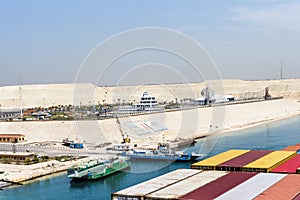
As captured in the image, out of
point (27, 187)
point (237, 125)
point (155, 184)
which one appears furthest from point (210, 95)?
point (155, 184)

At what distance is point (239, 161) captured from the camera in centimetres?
1216

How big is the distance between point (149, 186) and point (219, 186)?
154cm

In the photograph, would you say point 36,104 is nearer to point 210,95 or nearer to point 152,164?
point 210,95

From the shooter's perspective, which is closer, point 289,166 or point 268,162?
point 289,166

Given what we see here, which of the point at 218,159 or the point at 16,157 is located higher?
the point at 218,159

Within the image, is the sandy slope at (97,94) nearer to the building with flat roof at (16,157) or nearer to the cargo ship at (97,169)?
the building with flat roof at (16,157)

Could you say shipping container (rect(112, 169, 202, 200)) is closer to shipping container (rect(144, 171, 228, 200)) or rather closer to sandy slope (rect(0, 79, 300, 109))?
shipping container (rect(144, 171, 228, 200))

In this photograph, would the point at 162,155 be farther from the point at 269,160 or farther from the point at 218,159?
the point at 269,160

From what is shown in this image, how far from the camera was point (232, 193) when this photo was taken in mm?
8633

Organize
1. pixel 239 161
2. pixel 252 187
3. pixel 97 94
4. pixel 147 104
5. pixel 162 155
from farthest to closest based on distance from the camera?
1. pixel 97 94
2. pixel 147 104
3. pixel 162 155
4. pixel 239 161
5. pixel 252 187

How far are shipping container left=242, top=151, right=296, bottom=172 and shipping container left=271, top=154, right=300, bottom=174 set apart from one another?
0.38 ft

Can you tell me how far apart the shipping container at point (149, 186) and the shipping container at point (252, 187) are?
1555 mm

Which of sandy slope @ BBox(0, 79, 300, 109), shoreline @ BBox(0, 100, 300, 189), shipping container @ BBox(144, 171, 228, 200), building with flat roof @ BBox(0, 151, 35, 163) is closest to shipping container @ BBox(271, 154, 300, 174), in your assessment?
shipping container @ BBox(144, 171, 228, 200)

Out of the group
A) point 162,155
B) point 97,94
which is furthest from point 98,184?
point 97,94
